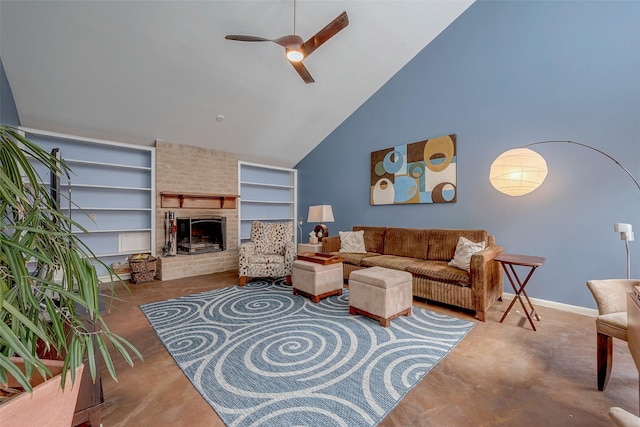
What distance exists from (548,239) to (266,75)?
427 cm

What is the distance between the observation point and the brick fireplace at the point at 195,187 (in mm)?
4445

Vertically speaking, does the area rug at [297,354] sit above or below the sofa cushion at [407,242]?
below

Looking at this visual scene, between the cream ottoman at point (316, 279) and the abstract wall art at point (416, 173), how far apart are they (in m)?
1.74

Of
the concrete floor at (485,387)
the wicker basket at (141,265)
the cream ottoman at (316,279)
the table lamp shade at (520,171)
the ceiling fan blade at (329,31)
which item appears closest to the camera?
the concrete floor at (485,387)

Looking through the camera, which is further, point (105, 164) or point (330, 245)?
point (330, 245)

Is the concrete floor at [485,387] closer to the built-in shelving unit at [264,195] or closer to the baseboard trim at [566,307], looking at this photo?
the baseboard trim at [566,307]

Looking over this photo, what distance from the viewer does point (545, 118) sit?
121 inches

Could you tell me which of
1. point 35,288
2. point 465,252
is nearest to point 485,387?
point 465,252

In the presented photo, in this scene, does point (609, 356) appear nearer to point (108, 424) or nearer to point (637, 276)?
point (637, 276)

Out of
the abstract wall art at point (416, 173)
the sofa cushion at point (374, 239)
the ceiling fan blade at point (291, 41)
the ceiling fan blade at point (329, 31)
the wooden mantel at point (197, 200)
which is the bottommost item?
the sofa cushion at point (374, 239)

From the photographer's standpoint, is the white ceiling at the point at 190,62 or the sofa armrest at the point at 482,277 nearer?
the sofa armrest at the point at 482,277

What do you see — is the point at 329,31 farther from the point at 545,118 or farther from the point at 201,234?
the point at 201,234

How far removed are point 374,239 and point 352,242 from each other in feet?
1.25

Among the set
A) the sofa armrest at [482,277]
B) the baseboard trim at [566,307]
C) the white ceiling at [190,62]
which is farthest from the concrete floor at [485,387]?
the white ceiling at [190,62]
